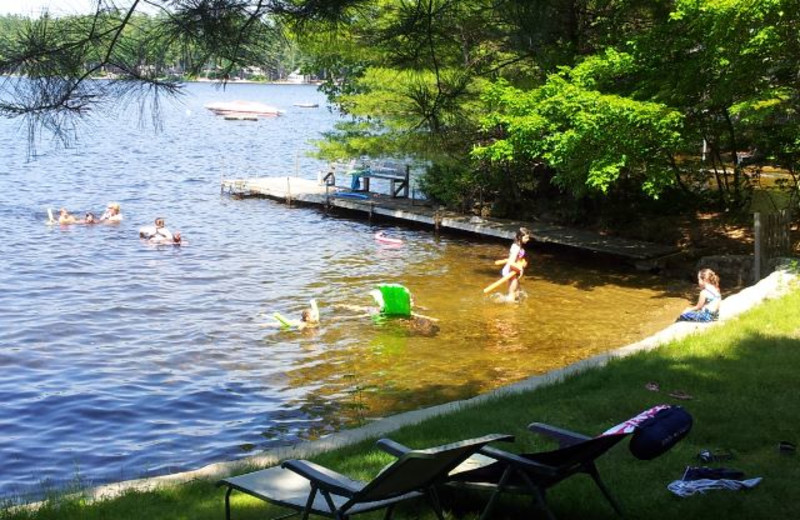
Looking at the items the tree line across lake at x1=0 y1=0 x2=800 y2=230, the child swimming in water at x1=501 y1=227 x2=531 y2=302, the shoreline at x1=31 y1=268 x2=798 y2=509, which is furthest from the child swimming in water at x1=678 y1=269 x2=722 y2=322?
the child swimming in water at x1=501 y1=227 x2=531 y2=302

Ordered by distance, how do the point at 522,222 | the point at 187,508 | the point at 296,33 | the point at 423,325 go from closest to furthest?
1. the point at 187,508
2. the point at 296,33
3. the point at 423,325
4. the point at 522,222

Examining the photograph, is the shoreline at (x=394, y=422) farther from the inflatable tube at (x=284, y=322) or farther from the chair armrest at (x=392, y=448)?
the inflatable tube at (x=284, y=322)

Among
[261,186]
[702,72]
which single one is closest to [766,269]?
[702,72]

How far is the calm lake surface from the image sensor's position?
1017 cm

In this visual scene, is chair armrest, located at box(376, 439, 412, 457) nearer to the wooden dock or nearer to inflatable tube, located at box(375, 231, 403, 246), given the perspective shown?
the wooden dock

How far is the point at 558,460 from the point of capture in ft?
15.1

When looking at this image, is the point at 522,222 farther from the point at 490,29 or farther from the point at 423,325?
the point at 490,29

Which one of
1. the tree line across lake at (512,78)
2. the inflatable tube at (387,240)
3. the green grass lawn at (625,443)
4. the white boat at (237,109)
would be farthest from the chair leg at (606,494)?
the white boat at (237,109)

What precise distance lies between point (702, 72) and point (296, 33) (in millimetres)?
11138

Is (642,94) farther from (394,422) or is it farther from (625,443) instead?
(625,443)

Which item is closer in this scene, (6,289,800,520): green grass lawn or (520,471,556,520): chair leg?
(520,471,556,520): chair leg

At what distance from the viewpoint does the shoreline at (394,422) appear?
6781 millimetres

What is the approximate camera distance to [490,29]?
783 centimetres

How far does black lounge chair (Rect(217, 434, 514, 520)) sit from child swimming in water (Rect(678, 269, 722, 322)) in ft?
25.7
